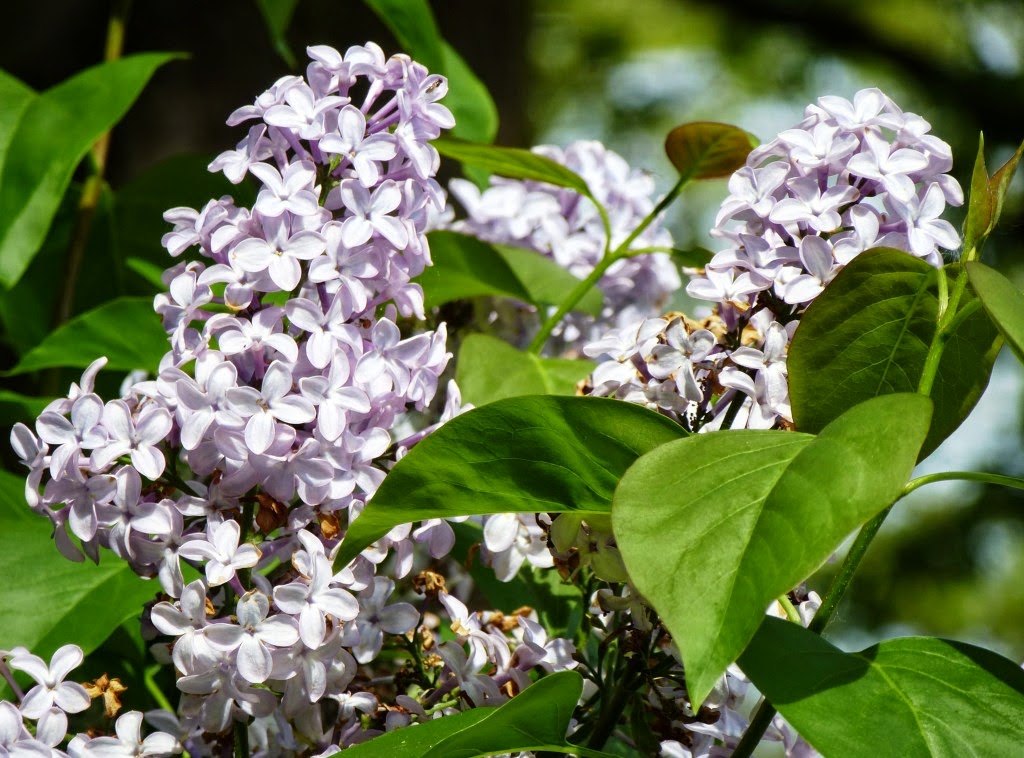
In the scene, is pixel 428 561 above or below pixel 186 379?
below

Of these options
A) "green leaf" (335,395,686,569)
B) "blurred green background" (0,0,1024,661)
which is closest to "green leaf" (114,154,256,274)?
"blurred green background" (0,0,1024,661)

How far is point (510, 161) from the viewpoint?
70 cm

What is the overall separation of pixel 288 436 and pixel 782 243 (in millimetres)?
219

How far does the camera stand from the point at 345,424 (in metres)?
0.44

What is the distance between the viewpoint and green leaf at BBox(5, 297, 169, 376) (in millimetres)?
677

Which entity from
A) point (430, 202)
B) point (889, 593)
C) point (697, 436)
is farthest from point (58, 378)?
point (889, 593)

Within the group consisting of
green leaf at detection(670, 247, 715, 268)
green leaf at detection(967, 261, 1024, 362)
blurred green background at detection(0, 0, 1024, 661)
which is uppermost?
green leaf at detection(967, 261, 1024, 362)

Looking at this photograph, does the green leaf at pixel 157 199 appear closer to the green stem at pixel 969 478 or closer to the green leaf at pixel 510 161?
the green leaf at pixel 510 161

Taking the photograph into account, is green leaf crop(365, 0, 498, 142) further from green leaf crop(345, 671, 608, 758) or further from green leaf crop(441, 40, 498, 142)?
green leaf crop(345, 671, 608, 758)

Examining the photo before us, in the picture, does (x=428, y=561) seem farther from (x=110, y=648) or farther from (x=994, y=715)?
(x=994, y=715)

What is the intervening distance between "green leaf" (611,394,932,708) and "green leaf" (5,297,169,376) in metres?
0.41

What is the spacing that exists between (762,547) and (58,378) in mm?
→ 657

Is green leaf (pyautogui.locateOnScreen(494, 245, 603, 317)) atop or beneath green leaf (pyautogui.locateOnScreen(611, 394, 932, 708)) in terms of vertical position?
beneath

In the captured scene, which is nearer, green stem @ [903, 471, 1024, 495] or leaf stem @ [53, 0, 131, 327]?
green stem @ [903, 471, 1024, 495]
